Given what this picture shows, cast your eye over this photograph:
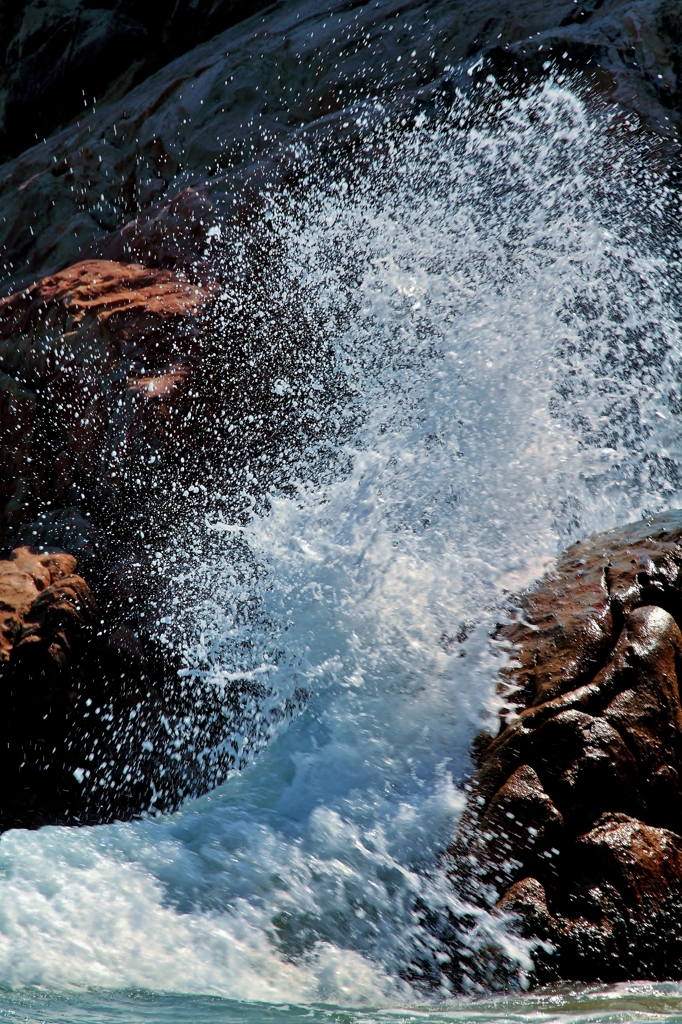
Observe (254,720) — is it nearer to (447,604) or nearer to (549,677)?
(447,604)

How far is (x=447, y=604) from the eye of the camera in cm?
316

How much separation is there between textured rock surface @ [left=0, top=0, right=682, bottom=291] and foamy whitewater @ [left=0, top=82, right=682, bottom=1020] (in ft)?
0.89

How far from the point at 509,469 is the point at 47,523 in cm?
230

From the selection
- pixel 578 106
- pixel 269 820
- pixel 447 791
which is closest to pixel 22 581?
pixel 269 820

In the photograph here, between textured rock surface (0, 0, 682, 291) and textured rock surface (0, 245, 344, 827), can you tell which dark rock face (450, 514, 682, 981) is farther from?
textured rock surface (0, 0, 682, 291)

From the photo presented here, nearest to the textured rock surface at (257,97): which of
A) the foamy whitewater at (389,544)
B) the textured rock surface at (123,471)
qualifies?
the foamy whitewater at (389,544)

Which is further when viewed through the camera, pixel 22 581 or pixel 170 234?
pixel 170 234

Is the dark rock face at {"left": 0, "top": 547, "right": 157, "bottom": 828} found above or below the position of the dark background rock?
below

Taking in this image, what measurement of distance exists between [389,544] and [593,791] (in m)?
1.46

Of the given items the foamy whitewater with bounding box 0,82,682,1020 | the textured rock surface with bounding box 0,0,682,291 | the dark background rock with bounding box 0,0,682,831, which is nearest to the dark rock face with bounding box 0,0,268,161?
the textured rock surface with bounding box 0,0,682,291

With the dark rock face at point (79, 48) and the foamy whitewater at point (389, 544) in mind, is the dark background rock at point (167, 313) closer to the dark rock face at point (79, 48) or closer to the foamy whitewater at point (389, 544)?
the foamy whitewater at point (389, 544)

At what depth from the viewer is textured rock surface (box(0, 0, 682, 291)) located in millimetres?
4094

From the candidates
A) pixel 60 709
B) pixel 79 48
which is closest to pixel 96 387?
pixel 60 709

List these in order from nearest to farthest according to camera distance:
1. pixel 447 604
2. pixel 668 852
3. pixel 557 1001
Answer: pixel 557 1001 → pixel 668 852 → pixel 447 604
